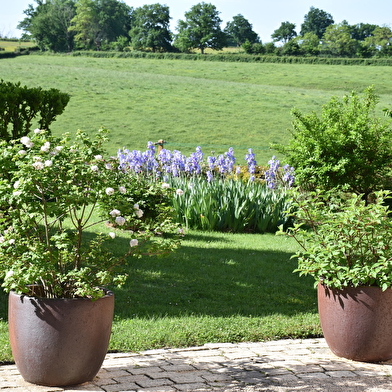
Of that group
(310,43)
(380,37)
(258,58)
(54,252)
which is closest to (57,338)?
(54,252)

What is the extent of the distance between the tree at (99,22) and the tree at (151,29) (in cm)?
365

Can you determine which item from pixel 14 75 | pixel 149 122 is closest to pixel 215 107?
pixel 149 122

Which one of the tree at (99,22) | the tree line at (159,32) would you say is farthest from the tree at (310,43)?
the tree at (99,22)

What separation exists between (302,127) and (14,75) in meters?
34.3

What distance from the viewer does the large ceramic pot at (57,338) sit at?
3.32 metres

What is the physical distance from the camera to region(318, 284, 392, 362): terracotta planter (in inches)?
157

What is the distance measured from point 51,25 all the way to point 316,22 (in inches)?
2129

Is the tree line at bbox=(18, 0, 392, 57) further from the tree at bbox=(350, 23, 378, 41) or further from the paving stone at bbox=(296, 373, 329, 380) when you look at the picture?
the paving stone at bbox=(296, 373, 329, 380)

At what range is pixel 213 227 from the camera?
9.70 meters

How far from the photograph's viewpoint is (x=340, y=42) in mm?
84062

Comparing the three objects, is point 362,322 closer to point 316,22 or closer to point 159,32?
point 159,32

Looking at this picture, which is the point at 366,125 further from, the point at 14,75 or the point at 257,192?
the point at 14,75

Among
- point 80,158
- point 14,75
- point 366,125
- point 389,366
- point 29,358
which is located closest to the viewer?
point 29,358

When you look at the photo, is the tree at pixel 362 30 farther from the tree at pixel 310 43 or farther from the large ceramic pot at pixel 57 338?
the large ceramic pot at pixel 57 338
